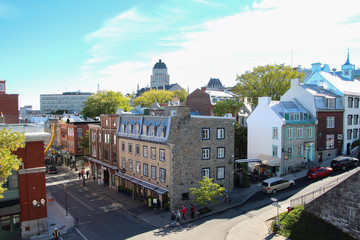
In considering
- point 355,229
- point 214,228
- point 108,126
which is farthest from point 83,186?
point 355,229

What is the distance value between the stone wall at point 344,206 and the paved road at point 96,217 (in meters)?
14.8

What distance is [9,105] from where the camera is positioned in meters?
38.7

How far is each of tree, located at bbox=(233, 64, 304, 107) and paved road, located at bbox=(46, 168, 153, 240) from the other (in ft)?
107

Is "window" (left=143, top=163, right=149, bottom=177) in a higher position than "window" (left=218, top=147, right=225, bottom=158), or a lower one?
lower

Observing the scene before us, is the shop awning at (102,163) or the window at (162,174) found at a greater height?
the window at (162,174)

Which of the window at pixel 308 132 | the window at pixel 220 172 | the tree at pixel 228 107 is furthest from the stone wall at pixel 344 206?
the tree at pixel 228 107

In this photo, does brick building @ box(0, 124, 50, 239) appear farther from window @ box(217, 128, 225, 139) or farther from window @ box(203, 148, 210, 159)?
window @ box(217, 128, 225, 139)

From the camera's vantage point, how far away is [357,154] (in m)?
43.8

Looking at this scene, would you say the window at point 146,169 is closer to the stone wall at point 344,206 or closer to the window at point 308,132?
the stone wall at point 344,206

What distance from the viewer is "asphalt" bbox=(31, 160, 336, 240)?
77.4 feet

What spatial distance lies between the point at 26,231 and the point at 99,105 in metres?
48.3

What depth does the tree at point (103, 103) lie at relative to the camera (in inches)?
2768

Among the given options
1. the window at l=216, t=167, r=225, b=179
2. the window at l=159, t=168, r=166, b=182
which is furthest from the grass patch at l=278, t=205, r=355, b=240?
the window at l=159, t=168, r=166, b=182

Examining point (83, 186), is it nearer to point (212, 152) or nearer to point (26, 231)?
point (26, 231)
